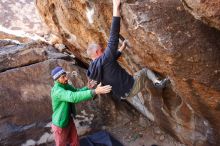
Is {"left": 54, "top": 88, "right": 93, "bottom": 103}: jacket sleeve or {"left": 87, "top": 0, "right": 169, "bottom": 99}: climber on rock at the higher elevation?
{"left": 87, "top": 0, "right": 169, "bottom": 99}: climber on rock

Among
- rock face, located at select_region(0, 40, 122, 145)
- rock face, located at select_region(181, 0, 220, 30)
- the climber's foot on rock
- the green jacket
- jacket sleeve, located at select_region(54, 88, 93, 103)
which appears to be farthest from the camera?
rock face, located at select_region(0, 40, 122, 145)

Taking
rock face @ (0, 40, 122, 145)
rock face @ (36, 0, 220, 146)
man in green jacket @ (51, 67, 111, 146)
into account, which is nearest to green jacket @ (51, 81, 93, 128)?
man in green jacket @ (51, 67, 111, 146)

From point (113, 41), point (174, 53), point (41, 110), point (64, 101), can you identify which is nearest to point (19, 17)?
point (41, 110)

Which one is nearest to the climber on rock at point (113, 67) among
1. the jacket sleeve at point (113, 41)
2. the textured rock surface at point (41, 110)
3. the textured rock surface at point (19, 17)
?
the jacket sleeve at point (113, 41)

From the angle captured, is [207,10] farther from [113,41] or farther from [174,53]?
[113,41]

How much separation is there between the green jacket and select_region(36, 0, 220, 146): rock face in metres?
1.37

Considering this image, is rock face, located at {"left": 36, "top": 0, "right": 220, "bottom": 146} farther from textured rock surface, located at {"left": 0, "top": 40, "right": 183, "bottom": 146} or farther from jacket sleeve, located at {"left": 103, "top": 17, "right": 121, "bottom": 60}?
textured rock surface, located at {"left": 0, "top": 40, "right": 183, "bottom": 146}

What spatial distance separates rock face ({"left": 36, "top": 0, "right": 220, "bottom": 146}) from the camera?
19.0 ft

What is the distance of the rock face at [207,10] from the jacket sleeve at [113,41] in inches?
48.0

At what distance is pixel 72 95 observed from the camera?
625 cm

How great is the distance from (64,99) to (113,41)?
4.73 ft

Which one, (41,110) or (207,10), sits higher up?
(207,10)

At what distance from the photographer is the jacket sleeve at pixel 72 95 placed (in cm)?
602

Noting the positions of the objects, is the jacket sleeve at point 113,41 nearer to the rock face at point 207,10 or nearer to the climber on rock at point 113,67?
the climber on rock at point 113,67
